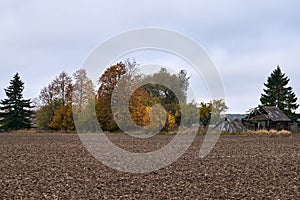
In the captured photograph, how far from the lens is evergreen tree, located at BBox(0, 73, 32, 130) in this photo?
62000mm

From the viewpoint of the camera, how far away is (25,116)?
6372 centimetres

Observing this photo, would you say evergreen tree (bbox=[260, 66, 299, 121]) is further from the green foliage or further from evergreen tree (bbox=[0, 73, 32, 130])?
evergreen tree (bbox=[0, 73, 32, 130])

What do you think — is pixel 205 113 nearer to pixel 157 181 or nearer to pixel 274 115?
pixel 274 115

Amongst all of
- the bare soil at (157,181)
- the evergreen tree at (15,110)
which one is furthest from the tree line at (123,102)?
the bare soil at (157,181)

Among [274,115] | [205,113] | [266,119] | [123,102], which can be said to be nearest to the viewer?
[123,102]

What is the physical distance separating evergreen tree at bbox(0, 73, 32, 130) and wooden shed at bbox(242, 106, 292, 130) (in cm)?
3564

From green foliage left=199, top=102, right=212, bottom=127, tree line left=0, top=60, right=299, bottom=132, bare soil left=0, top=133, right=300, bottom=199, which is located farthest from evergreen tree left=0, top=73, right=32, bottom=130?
bare soil left=0, top=133, right=300, bottom=199

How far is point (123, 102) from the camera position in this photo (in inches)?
1869

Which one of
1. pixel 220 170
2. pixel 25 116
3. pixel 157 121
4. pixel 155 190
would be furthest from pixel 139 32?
pixel 25 116

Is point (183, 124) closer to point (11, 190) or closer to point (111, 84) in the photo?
point (111, 84)

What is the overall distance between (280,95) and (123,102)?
32562mm

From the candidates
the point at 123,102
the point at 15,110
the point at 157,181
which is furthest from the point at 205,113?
the point at 157,181

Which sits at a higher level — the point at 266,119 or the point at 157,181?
the point at 266,119

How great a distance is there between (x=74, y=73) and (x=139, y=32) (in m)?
38.1
